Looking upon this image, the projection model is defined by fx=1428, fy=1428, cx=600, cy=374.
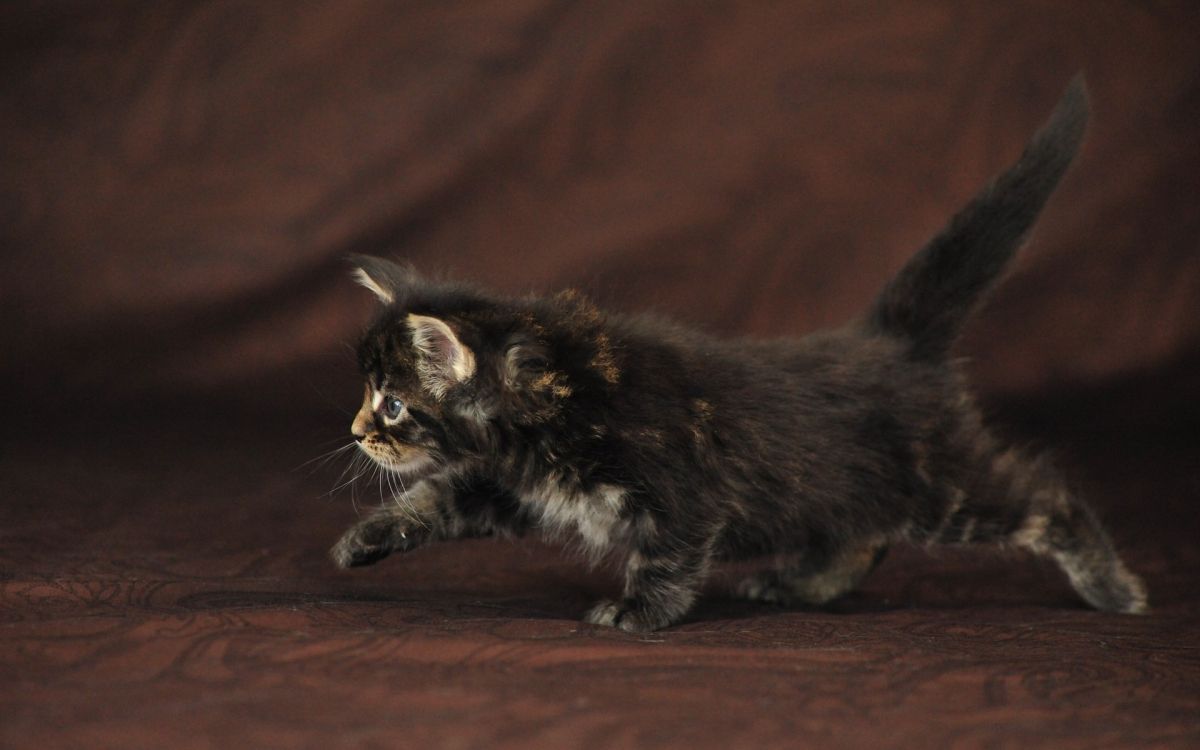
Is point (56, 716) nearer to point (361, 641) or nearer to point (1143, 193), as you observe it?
point (361, 641)

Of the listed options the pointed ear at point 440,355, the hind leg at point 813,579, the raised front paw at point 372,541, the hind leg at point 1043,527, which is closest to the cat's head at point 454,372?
the pointed ear at point 440,355

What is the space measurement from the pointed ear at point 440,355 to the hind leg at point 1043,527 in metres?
1.00

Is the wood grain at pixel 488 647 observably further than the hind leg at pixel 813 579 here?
No

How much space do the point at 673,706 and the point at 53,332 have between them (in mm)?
2692

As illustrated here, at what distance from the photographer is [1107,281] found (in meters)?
4.00

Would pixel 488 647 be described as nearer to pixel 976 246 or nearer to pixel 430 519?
pixel 430 519

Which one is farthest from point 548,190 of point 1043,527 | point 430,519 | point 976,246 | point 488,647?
point 488,647

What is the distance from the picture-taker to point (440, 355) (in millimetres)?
2322

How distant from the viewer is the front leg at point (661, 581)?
236cm

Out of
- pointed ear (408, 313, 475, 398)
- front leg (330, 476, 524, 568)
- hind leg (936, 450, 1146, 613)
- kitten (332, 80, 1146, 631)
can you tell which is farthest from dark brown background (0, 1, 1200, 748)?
pointed ear (408, 313, 475, 398)

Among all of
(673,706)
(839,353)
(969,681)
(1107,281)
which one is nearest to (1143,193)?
(1107,281)

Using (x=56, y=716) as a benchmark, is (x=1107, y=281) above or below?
above

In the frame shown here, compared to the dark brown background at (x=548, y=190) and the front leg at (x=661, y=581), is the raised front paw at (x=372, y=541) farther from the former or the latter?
the dark brown background at (x=548, y=190)

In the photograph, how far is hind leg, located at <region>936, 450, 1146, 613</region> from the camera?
2.70 metres
